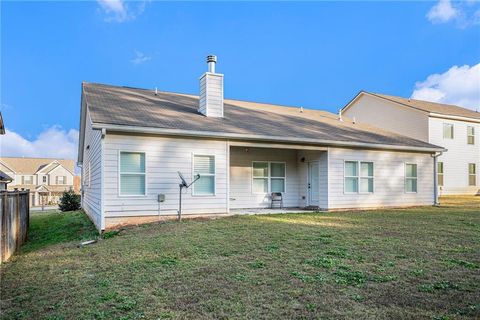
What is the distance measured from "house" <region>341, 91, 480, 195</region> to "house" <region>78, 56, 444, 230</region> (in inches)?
295

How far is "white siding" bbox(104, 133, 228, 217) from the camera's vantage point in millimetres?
9977

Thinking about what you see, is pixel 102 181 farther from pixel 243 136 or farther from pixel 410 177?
pixel 410 177

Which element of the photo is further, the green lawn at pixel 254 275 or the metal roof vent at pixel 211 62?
the metal roof vent at pixel 211 62

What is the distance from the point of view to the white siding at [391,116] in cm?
2259

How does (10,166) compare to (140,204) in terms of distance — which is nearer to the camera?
(140,204)

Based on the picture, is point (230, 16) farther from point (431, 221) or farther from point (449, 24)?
point (431, 221)

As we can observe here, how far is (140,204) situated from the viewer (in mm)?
10336

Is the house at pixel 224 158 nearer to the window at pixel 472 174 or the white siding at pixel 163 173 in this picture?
the white siding at pixel 163 173

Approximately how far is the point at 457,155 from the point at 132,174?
21775mm

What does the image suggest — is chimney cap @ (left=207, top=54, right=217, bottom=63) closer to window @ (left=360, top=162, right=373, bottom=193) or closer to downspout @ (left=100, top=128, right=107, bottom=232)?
downspout @ (left=100, top=128, right=107, bottom=232)

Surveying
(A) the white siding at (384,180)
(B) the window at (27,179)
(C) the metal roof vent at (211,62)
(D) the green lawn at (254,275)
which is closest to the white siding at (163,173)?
(D) the green lawn at (254,275)

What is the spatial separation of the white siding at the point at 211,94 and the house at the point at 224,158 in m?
0.04

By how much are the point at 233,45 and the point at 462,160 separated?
16662mm

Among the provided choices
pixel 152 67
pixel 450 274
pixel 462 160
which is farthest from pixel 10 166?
pixel 450 274
